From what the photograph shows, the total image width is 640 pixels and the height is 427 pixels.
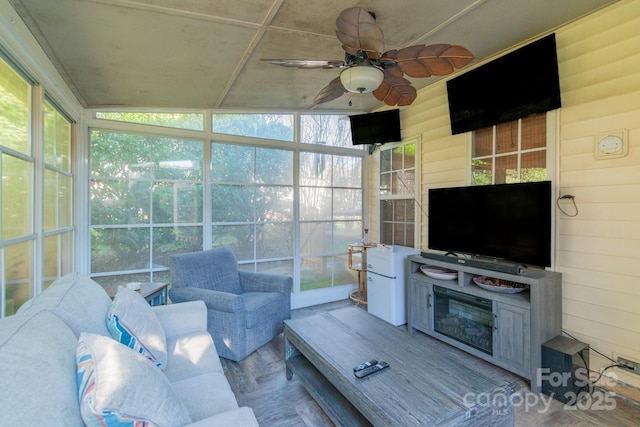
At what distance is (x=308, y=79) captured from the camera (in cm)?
285

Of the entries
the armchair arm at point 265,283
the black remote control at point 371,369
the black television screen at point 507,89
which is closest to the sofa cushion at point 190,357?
the black remote control at point 371,369

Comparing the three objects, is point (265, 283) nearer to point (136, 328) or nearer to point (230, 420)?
point (136, 328)

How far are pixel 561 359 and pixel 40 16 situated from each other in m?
3.91

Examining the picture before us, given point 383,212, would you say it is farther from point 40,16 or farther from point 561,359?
point 40,16

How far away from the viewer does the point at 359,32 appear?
5.13ft

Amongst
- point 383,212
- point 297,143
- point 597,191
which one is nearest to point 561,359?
point 597,191

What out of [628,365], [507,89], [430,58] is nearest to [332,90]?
[430,58]

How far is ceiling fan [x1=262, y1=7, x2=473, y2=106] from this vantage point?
60.9 inches

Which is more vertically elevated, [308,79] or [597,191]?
[308,79]

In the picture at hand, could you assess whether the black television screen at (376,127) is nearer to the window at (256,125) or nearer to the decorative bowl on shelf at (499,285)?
the window at (256,125)

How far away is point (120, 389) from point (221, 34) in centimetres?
207

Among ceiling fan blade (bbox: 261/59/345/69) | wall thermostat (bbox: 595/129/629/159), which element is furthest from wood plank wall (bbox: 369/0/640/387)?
ceiling fan blade (bbox: 261/59/345/69)

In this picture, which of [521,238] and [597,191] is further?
[521,238]

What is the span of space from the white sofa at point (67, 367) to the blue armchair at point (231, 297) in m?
0.72
